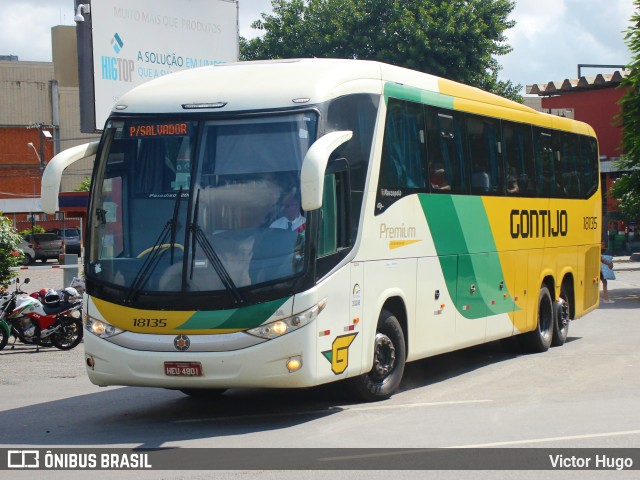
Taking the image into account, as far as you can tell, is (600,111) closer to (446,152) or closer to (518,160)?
(518,160)

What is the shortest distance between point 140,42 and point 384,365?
14737 millimetres

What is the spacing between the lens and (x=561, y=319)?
1764 centimetres

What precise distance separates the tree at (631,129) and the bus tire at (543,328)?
40.5 feet

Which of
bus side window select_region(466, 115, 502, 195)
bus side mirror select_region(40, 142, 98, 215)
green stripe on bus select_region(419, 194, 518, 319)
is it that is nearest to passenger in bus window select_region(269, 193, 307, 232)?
bus side mirror select_region(40, 142, 98, 215)

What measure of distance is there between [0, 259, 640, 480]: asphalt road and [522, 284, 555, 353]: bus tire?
861mm

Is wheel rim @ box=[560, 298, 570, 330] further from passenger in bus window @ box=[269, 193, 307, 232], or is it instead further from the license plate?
the license plate

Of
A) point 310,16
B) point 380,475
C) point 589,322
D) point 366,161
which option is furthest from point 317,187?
point 310,16

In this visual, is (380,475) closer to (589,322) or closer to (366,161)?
(366,161)

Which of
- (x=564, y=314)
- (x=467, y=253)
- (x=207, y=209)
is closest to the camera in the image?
(x=207, y=209)

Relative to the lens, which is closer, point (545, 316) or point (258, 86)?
point (258, 86)

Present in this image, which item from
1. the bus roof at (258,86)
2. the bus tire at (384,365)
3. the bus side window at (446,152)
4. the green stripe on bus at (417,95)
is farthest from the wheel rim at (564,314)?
the bus roof at (258,86)

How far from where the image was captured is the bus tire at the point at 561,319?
17.4 meters

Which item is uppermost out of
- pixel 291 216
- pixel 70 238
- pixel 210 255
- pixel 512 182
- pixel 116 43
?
pixel 116 43

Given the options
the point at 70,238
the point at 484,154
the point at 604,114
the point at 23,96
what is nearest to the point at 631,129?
the point at 484,154
